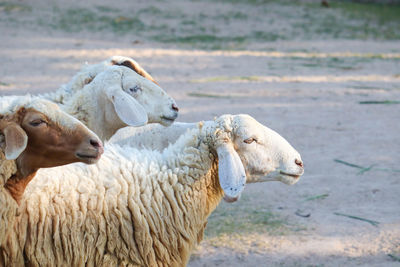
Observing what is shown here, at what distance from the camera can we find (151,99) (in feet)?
14.0

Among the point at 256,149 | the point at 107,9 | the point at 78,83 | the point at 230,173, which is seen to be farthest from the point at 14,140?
the point at 107,9

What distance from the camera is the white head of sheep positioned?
425 centimetres

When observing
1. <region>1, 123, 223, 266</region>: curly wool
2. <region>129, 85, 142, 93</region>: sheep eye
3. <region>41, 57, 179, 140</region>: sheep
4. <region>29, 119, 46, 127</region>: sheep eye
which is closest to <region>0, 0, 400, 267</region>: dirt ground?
<region>1, 123, 223, 266</region>: curly wool

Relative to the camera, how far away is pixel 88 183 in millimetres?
3473

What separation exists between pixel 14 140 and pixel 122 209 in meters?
0.82

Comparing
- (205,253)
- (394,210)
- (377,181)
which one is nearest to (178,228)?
(205,253)

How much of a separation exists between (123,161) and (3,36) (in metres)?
8.32

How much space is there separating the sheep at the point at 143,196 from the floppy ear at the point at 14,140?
1.45 ft

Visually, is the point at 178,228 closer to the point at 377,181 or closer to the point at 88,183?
the point at 88,183

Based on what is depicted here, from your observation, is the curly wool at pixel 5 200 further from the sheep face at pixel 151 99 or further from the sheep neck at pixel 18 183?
the sheep face at pixel 151 99

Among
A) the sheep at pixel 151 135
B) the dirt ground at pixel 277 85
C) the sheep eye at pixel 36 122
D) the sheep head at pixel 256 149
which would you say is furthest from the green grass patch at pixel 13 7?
the sheep eye at pixel 36 122

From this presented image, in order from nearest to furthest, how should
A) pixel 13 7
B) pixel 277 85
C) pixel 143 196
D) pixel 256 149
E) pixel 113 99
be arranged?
pixel 143 196 < pixel 256 149 < pixel 113 99 < pixel 277 85 < pixel 13 7

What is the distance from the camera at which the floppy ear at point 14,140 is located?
2.87 meters

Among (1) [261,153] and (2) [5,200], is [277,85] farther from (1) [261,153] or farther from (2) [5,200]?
(2) [5,200]
